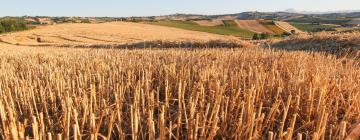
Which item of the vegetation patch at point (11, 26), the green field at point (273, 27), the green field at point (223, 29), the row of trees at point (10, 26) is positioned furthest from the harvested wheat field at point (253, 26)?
the row of trees at point (10, 26)

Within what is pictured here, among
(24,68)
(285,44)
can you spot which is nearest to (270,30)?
(285,44)

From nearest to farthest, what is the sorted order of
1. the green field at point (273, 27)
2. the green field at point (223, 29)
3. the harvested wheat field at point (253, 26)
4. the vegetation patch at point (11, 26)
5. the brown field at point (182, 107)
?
the brown field at point (182, 107) → the vegetation patch at point (11, 26) → the green field at point (223, 29) → the green field at point (273, 27) → the harvested wheat field at point (253, 26)

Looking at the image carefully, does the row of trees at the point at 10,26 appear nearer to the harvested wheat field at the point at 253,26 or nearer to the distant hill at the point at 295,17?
the harvested wheat field at the point at 253,26

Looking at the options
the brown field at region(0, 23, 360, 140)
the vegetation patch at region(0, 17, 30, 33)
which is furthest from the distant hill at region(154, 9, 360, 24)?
the brown field at region(0, 23, 360, 140)

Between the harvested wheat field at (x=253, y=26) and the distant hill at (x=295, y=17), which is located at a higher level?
the distant hill at (x=295, y=17)

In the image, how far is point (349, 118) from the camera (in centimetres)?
364

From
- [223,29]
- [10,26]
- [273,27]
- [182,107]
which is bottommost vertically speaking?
[223,29]

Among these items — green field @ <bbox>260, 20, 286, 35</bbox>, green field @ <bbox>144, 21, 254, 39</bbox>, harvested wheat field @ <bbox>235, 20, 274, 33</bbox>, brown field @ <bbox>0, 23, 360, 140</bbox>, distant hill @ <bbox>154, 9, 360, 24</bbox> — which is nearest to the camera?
brown field @ <bbox>0, 23, 360, 140</bbox>

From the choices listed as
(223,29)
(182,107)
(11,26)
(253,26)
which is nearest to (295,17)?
(253,26)

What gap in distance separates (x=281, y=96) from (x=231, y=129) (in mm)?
1341

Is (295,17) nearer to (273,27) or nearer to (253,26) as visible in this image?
(253,26)

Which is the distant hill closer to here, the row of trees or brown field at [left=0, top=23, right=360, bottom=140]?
the row of trees

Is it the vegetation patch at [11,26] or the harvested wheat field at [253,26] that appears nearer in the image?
the vegetation patch at [11,26]

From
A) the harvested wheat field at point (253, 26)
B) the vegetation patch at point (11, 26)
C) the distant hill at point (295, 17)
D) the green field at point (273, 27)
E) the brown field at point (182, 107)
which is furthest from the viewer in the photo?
the distant hill at point (295, 17)
